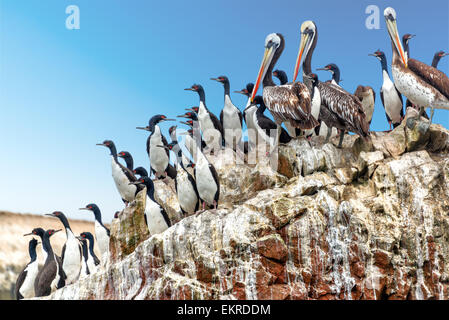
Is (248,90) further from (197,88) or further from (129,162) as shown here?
(129,162)

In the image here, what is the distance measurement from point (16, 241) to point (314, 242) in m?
24.7

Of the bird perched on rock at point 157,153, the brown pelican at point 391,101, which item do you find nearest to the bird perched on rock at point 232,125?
the bird perched on rock at point 157,153

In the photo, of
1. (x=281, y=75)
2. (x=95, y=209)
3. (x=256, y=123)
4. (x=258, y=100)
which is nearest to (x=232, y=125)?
(x=258, y=100)

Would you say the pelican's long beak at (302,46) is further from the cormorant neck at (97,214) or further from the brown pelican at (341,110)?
the cormorant neck at (97,214)

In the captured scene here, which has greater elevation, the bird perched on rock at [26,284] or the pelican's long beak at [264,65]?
the pelican's long beak at [264,65]

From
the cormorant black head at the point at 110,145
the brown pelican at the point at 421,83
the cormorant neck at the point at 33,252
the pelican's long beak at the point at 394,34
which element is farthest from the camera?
the cormorant black head at the point at 110,145

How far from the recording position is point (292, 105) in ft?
39.7

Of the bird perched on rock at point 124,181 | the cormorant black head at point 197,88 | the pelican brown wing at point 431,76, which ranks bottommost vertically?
the bird perched on rock at point 124,181

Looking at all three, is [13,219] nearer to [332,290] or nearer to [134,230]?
[134,230]

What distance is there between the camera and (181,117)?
1477cm

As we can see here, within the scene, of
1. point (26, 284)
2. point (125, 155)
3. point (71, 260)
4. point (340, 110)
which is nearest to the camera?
point (340, 110)

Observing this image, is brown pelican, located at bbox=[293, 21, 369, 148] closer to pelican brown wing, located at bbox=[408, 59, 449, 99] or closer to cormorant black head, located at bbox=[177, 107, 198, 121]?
pelican brown wing, located at bbox=[408, 59, 449, 99]

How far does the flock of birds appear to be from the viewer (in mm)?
12102

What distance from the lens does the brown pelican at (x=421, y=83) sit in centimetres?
1227
